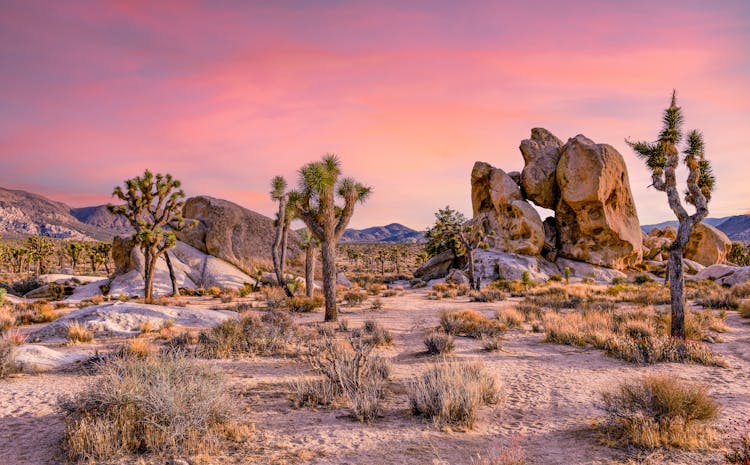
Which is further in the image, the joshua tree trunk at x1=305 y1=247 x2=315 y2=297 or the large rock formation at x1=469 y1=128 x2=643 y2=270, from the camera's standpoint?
the large rock formation at x1=469 y1=128 x2=643 y2=270

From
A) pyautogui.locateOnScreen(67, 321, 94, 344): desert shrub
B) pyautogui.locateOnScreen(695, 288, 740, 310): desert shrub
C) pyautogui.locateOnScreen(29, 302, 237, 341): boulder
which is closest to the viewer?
pyautogui.locateOnScreen(67, 321, 94, 344): desert shrub

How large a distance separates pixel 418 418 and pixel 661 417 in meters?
3.03

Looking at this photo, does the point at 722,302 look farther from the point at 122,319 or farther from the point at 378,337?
the point at 122,319

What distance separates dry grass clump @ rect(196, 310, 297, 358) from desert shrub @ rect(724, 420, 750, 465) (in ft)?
26.2

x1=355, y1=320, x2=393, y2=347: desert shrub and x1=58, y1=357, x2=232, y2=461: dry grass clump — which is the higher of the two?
x1=58, y1=357, x2=232, y2=461: dry grass clump

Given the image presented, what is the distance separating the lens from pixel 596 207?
3522 cm

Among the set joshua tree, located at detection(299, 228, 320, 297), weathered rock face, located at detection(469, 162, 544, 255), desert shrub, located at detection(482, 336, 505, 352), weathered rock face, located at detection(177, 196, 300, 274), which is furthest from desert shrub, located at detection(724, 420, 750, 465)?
weathered rock face, located at detection(177, 196, 300, 274)

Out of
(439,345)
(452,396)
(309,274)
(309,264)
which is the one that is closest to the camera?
(452,396)

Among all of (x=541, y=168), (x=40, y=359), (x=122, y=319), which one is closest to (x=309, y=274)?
(x=122, y=319)

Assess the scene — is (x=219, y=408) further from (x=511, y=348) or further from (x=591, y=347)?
(x=591, y=347)

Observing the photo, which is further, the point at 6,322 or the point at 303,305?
the point at 303,305

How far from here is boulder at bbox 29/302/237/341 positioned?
1156 centimetres

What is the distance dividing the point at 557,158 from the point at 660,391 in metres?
37.5

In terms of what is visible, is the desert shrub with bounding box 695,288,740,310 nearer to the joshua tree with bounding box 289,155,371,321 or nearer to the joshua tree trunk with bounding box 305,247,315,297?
the joshua tree with bounding box 289,155,371,321
